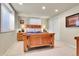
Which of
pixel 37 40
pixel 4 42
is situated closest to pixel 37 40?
pixel 37 40

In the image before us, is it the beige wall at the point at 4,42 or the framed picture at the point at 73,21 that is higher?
the framed picture at the point at 73,21

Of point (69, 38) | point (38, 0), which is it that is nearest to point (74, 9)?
point (69, 38)

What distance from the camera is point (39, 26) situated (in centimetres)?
1080

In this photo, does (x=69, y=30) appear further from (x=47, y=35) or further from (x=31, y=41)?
(x=31, y=41)

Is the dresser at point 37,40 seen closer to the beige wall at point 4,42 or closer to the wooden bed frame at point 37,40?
the wooden bed frame at point 37,40

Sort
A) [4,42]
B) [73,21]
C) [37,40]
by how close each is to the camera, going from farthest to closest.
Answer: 1. [73,21]
2. [37,40]
3. [4,42]

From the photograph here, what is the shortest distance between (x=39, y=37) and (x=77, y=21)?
220 cm

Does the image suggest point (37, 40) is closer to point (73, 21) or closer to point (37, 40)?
point (37, 40)

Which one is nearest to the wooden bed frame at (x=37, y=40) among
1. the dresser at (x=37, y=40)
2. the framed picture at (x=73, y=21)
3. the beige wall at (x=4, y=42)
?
the dresser at (x=37, y=40)

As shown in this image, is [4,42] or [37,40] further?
[37,40]

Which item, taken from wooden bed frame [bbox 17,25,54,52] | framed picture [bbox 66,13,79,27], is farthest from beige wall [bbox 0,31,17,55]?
framed picture [bbox 66,13,79,27]

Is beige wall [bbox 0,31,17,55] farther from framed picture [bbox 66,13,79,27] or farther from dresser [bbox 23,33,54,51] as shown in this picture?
framed picture [bbox 66,13,79,27]

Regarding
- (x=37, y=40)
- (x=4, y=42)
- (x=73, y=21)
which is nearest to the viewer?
(x=4, y=42)

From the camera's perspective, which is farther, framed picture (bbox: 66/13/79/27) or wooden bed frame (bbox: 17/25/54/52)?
framed picture (bbox: 66/13/79/27)
